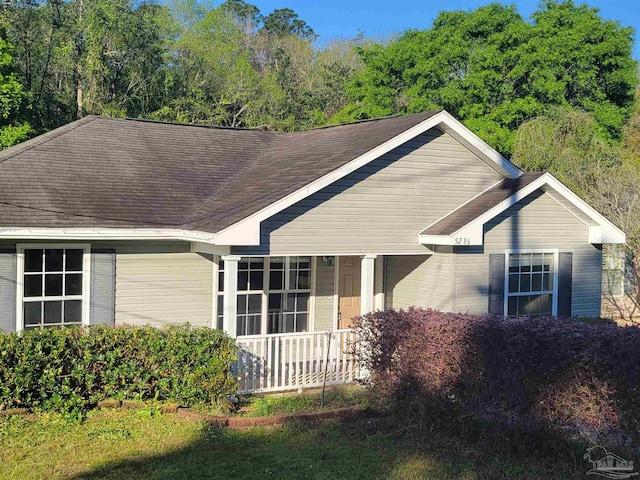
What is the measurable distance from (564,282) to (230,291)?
23.1 ft

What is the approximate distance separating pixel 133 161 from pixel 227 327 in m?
4.63

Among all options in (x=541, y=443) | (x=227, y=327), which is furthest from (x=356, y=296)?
(x=541, y=443)

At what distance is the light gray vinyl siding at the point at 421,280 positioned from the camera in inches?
531

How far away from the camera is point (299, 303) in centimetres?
1491

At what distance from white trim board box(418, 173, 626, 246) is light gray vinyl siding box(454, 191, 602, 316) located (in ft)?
0.94

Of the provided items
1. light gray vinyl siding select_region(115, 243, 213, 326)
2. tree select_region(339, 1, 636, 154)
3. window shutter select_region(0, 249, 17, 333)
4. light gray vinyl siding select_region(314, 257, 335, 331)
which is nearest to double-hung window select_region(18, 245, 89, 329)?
window shutter select_region(0, 249, 17, 333)

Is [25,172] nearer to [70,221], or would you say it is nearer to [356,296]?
[70,221]

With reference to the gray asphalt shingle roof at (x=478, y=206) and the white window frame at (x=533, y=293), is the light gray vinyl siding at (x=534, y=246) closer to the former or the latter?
the white window frame at (x=533, y=293)

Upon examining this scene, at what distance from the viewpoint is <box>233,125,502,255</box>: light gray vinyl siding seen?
39.8 feet

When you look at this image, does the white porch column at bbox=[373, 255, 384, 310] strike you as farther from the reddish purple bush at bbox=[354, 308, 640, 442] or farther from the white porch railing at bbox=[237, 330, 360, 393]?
the reddish purple bush at bbox=[354, 308, 640, 442]

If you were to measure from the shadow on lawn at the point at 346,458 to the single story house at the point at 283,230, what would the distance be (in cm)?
329

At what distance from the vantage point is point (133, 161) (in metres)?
14.5

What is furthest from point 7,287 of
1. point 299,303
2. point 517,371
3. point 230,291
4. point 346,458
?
point 517,371

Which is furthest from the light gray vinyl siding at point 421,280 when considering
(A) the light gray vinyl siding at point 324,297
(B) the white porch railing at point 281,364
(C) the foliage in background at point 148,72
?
(C) the foliage in background at point 148,72
